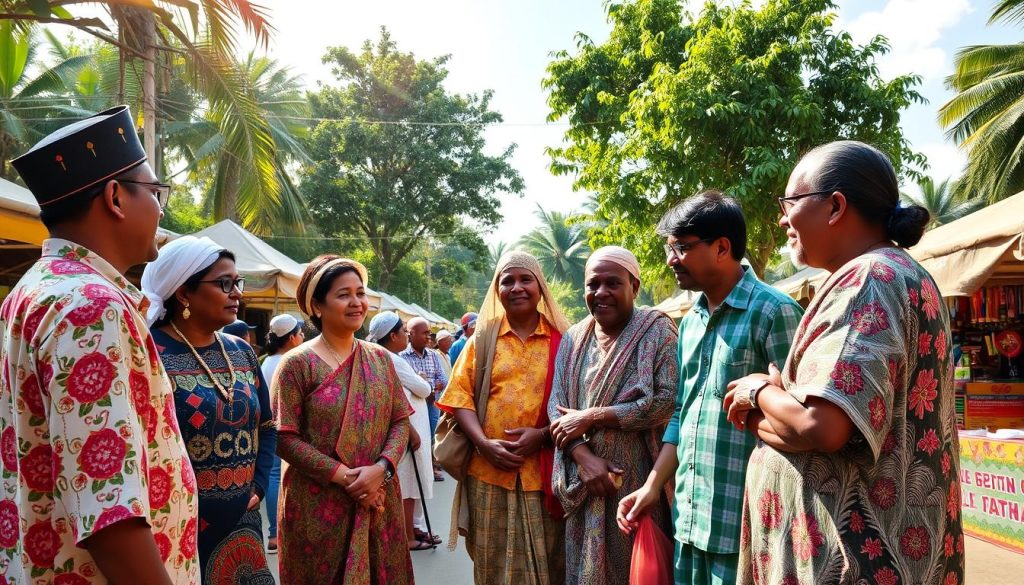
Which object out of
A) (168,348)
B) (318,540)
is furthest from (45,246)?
(318,540)

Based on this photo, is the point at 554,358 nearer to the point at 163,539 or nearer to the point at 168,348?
the point at 168,348

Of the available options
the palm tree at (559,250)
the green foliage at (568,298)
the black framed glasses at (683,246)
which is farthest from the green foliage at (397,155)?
the palm tree at (559,250)

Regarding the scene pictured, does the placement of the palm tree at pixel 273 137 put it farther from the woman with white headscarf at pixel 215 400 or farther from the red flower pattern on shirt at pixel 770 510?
the red flower pattern on shirt at pixel 770 510

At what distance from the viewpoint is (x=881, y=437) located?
1.68 metres

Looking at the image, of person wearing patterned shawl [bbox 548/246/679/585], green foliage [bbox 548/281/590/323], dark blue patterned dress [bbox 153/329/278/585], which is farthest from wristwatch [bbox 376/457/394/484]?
green foliage [bbox 548/281/590/323]

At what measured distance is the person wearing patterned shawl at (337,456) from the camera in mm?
3186

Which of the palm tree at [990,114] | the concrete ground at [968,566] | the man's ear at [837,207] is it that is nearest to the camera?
the man's ear at [837,207]

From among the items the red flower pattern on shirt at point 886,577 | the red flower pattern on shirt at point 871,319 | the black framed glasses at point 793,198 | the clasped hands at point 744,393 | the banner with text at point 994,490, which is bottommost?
the banner with text at point 994,490

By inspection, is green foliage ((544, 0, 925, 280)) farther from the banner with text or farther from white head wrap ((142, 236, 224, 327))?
white head wrap ((142, 236, 224, 327))

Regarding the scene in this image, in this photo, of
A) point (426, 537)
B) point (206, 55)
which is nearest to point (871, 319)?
point (426, 537)

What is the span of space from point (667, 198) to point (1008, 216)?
8.09 metres

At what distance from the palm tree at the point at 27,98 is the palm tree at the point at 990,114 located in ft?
93.4

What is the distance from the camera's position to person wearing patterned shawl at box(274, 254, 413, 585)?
319 cm

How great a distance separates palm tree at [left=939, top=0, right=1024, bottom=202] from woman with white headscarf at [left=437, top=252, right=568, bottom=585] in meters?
19.9
